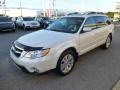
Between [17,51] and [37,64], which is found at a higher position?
[17,51]

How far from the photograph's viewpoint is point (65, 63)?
4.41 metres

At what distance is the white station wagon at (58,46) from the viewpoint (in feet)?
12.7

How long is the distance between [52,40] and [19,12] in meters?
63.6

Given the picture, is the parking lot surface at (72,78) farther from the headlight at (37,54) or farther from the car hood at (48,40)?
the car hood at (48,40)

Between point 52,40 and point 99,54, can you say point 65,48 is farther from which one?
point 99,54

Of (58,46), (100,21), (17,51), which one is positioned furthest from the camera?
(100,21)

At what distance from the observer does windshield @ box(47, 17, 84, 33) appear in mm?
5060

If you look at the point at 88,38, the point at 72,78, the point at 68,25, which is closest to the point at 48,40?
the point at 72,78

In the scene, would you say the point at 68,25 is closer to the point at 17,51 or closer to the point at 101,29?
the point at 101,29

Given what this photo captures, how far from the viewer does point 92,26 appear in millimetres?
5715

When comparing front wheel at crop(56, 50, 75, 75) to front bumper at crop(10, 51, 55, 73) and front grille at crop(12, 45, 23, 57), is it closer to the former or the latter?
front bumper at crop(10, 51, 55, 73)

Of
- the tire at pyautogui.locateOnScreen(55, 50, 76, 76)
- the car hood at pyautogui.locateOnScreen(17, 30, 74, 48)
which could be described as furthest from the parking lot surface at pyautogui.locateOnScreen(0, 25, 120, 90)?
the car hood at pyautogui.locateOnScreen(17, 30, 74, 48)

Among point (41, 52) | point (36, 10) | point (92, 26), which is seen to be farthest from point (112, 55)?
point (36, 10)

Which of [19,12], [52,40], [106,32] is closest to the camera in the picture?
[52,40]
